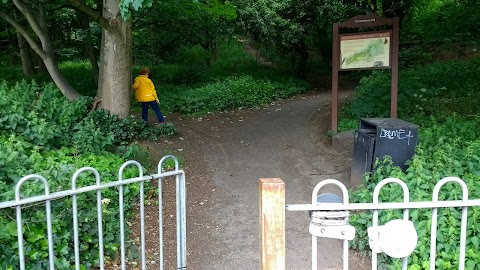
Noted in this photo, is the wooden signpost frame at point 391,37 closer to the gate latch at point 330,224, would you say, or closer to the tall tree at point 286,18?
the gate latch at point 330,224

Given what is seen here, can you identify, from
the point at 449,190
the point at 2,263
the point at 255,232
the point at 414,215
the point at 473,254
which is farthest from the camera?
the point at 255,232

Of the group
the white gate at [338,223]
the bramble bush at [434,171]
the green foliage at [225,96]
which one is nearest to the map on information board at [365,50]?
the bramble bush at [434,171]

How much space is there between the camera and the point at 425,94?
11219 millimetres

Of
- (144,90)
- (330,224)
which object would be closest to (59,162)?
(330,224)

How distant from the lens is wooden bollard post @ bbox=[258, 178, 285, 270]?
8.38ft

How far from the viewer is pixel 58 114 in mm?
8070

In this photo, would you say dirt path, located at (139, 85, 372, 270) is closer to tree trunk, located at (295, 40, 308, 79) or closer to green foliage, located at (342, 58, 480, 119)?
green foliage, located at (342, 58, 480, 119)

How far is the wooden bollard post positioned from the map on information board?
698 cm

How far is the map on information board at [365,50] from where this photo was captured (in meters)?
8.88

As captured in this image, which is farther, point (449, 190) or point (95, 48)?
point (95, 48)

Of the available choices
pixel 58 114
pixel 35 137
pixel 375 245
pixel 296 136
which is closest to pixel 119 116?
pixel 58 114

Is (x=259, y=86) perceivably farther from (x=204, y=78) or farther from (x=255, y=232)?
(x=255, y=232)

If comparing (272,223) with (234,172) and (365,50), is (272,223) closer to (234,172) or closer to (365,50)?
(234,172)

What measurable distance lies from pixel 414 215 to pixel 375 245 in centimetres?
222
